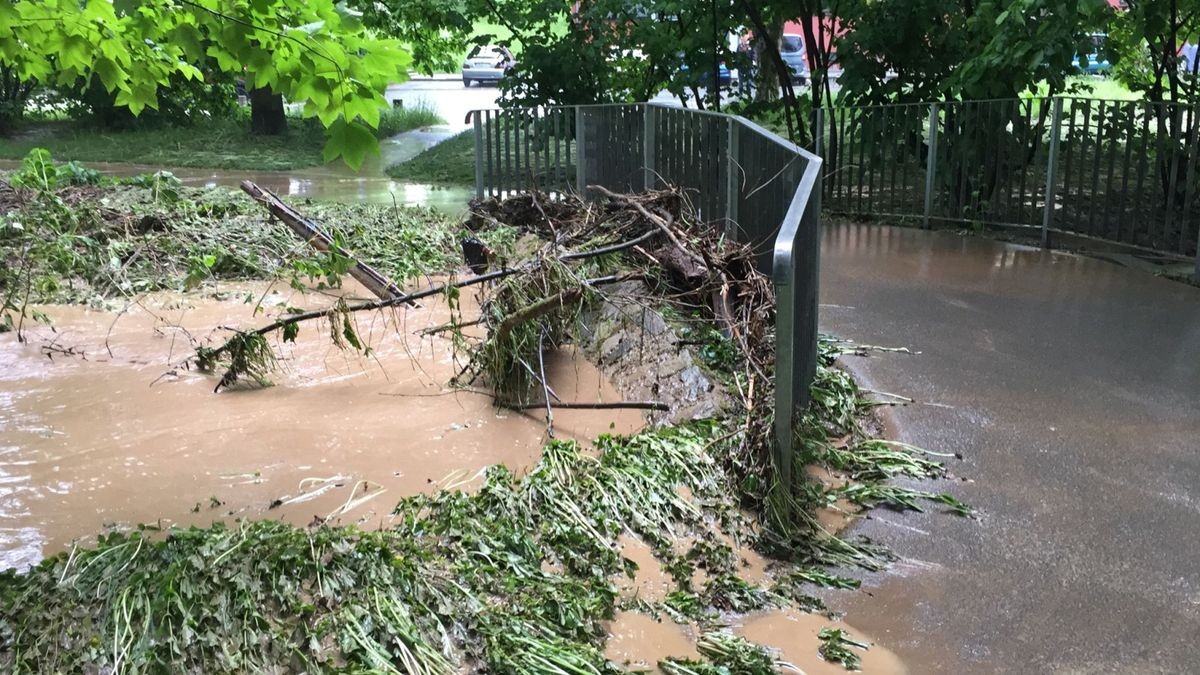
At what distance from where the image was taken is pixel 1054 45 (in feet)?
34.6

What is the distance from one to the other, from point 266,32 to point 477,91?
40.4 metres

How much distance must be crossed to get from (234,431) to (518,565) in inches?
102

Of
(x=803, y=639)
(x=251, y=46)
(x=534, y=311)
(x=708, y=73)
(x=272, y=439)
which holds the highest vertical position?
(x=708, y=73)

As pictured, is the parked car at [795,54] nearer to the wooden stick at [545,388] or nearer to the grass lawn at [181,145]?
the grass lawn at [181,145]

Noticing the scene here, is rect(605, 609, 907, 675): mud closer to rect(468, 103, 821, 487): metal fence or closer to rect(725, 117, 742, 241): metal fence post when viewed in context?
rect(468, 103, 821, 487): metal fence

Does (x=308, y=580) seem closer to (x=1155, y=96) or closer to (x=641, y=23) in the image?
(x=1155, y=96)

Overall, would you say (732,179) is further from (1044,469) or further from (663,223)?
(1044,469)

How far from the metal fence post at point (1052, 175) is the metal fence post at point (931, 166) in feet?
4.60

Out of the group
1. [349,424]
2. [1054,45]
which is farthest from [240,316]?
[1054,45]

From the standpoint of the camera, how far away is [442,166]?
18.9 metres

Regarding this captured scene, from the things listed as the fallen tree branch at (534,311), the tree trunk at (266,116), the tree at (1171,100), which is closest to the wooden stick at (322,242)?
the fallen tree branch at (534,311)

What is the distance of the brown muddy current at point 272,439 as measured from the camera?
421 centimetres

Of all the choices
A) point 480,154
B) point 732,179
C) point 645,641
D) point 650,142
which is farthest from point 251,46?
point 480,154

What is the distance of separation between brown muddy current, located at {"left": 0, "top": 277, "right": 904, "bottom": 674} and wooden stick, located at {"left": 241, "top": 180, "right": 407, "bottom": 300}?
1.66 feet
